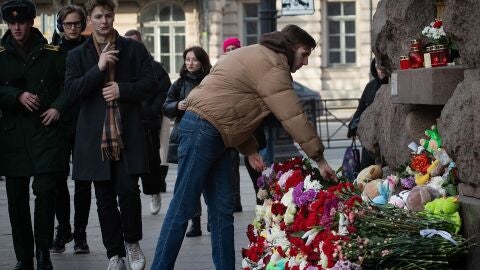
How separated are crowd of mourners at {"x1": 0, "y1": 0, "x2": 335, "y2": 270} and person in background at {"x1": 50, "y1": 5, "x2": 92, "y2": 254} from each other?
47 cm

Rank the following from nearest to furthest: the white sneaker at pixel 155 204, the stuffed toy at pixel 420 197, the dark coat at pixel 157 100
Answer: the stuffed toy at pixel 420 197, the dark coat at pixel 157 100, the white sneaker at pixel 155 204

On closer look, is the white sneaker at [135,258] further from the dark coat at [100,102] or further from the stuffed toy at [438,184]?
the stuffed toy at [438,184]

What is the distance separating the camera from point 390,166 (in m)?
8.38

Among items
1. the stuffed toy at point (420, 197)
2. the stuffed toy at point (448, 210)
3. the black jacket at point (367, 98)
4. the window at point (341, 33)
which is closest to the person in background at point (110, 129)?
the stuffed toy at point (420, 197)

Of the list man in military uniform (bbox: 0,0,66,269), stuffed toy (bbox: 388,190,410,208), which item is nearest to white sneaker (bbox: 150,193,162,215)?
man in military uniform (bbox: 0,0,66,269)

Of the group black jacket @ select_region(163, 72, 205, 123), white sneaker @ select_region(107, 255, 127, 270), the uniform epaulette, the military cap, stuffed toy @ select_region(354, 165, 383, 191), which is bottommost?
white sneaker @ select_region(107, 255, 127, 270)

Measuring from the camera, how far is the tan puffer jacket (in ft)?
23.8

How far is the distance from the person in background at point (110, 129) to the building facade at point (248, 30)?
33896 mm

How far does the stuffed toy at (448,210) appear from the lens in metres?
6.51

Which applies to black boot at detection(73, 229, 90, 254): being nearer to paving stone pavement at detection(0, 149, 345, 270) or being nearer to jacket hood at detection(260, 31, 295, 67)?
paving stone pavement at detection(0, 149, 345, 270)

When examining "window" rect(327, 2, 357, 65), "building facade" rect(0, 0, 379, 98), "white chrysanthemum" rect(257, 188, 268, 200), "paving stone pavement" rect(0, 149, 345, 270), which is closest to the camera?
"white chrysanthemum" rect(257, 188, 268, 200)

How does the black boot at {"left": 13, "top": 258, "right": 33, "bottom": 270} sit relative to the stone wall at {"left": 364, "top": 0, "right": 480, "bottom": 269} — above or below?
below

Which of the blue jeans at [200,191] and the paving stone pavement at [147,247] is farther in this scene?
the paving stone pavement at [147,247]

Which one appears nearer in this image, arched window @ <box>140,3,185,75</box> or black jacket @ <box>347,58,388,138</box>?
black jacket @ <box>347,58,388,138</box>
